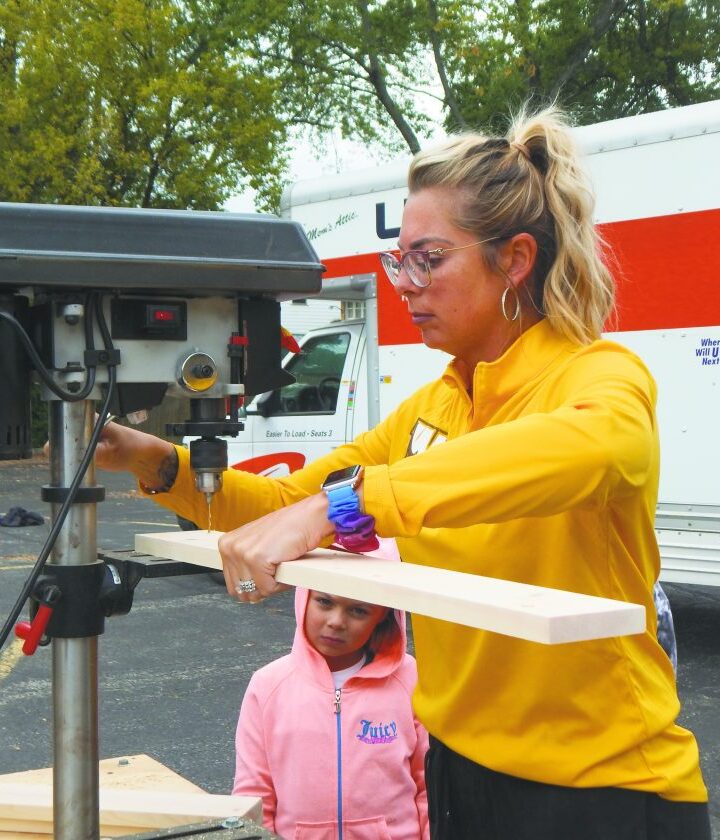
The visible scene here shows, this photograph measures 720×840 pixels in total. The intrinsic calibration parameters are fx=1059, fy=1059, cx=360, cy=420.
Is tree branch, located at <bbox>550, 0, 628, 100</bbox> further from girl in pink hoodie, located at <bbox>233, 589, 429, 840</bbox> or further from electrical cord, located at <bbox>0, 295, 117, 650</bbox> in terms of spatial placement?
electrical cord, located at <bbox>0, 295, 117, 650</bbox>

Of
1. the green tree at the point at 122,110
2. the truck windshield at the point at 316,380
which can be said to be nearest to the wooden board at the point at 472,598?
the truck windshield at the point at 316,380

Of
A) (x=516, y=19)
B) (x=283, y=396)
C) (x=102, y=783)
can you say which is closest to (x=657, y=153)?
(x=283, y=396)

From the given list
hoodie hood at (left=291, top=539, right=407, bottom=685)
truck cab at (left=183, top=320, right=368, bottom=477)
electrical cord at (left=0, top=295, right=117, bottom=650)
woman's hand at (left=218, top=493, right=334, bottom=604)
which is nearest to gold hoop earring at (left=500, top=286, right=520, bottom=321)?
woman's hand at (left=218, top=493, right=334, bottom=604)

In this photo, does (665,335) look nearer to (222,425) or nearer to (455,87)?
(222,425)

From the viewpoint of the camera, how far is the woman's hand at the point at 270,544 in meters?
1.40

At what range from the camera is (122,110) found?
19922 mm

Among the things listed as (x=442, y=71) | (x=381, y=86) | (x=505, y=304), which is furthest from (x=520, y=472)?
(x=381, y=86)

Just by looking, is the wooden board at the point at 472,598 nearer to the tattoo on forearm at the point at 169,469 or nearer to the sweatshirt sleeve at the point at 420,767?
the tattoo on forearm at the point at 169,469

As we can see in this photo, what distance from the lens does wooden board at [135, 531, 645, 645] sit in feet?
3.48

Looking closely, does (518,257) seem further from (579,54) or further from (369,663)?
(579,54)

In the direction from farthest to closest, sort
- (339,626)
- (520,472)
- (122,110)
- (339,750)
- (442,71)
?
(442,71), (122,110), (339,626), (339,750), (520,472)

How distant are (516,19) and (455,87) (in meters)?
1.83

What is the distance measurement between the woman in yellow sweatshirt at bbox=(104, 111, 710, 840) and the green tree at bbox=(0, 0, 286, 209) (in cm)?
1841

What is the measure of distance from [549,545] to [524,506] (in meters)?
0.24
